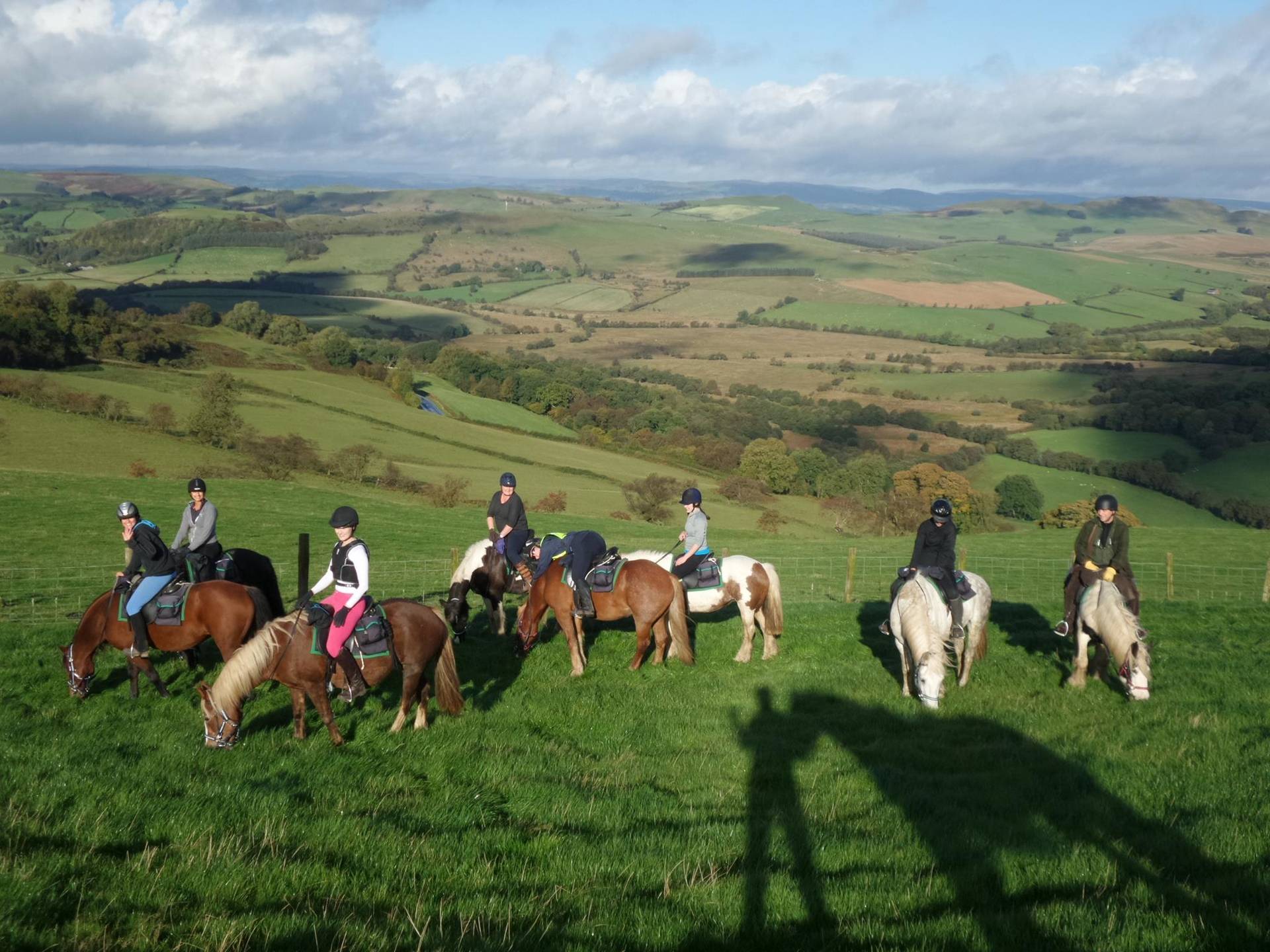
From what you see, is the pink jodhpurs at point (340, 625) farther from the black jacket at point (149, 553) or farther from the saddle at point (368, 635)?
the black jacket at point (149, 553)

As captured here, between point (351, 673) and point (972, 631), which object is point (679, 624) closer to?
point (972, 631)

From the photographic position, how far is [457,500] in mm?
46000

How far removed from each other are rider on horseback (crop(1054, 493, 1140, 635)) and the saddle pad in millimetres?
5153

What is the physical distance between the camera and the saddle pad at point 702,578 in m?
15.6

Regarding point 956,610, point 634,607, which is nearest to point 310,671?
point 634,607

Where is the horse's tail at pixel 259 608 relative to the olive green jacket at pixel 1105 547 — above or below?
below

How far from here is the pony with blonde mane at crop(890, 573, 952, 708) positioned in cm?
1234

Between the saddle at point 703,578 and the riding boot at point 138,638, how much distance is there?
310 inches

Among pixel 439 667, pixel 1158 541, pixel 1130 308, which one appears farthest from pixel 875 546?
pixel 1130 308

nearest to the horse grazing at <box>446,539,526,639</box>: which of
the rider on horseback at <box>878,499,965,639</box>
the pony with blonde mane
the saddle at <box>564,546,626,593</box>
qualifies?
the saddle at <box>564,546,626,593</box>

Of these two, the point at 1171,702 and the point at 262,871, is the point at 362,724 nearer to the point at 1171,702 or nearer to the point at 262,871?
the point at 262,871

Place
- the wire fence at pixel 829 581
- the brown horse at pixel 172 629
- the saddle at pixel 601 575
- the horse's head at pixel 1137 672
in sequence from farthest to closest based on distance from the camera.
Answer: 1. the wire fence at pixel 829 581
2. the saddle at pixel 601 575
3. the horse's head at pixel 1137 672
4. the brown horse at pixel 172 629

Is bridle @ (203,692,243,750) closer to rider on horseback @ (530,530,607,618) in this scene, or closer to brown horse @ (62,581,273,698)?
brown horse @ (62,581,273,698)

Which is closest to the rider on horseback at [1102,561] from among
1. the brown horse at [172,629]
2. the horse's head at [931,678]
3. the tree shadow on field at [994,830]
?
the horse's head at [931,678]
